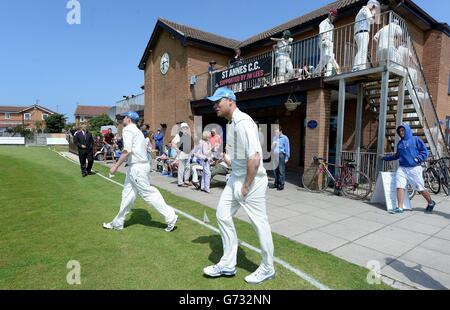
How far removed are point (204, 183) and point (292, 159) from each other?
605cm

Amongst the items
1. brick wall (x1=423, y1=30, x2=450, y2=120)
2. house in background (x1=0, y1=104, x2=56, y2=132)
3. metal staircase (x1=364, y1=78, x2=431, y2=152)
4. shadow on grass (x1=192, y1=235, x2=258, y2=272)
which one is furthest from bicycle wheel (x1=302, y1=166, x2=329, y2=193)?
house in background (x1=0, y1=104, x2=56, y2=132)

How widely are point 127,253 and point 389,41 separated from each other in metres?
7.23

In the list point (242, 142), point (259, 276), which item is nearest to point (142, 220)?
point (259, 276)

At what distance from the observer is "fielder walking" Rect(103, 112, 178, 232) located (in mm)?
4406

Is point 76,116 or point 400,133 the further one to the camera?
point 76,116

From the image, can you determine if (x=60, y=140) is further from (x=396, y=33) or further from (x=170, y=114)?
(x=396, y=33)

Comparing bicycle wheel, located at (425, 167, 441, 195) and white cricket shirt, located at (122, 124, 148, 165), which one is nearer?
white cricket shirt, located at (122, 124, 148, 165)

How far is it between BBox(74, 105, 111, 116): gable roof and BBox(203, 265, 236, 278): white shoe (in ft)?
258

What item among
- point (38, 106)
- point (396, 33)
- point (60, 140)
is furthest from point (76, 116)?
point (396, 33)

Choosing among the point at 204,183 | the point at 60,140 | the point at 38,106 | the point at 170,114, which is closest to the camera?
the point at 204,183

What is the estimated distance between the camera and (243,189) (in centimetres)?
289

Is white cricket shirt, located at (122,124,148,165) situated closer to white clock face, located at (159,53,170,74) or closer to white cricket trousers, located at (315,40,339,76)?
white cricket trousers, located at (315,40,339,76)

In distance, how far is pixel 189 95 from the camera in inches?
558

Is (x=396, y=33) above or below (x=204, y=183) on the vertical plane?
above
